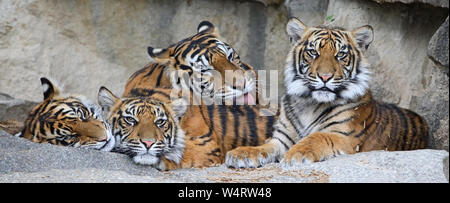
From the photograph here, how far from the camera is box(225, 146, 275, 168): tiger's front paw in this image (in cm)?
446

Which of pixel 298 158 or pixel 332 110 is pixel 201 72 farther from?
pixel 298 158

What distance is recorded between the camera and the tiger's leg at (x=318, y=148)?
4238 millimetres

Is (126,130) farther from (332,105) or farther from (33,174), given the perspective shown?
(332,105)

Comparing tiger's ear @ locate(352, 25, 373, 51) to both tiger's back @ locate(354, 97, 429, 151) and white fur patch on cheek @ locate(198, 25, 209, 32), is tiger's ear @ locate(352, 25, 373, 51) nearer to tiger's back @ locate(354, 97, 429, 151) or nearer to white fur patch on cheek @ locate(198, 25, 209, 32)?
tiger's back @ locate(354, 97, 429, 151)

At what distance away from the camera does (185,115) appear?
4.73 metres

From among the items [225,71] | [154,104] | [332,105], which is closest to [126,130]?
[154,104]

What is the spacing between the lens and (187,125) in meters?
4.70

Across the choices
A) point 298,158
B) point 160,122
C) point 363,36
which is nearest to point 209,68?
point 160,122

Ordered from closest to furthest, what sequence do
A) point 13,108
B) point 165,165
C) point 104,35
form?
point 165,165
point 13,108
point 104,35

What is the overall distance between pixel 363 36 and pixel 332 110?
65 cm

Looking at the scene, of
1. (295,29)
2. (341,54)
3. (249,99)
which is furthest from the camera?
(249,99)
